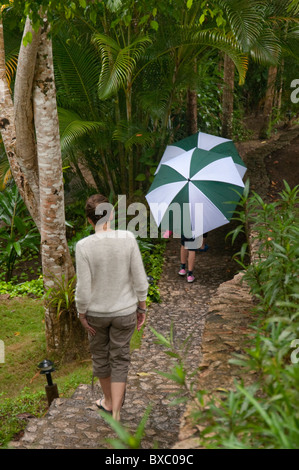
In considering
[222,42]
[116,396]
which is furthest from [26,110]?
[222,42]

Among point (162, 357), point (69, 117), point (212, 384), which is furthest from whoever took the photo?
point (69, 117)

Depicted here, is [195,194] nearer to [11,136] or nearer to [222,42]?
[11,136]

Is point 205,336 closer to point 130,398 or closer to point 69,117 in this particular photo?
point 130,398

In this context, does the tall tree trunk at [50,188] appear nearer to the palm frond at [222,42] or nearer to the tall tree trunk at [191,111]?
the palm frond at [222,42]

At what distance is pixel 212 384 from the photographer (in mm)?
3537

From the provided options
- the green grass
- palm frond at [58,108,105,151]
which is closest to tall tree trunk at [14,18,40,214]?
the green grass

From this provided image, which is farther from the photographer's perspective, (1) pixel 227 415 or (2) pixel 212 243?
(2) pixel 212 243

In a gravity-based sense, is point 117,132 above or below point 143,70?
below

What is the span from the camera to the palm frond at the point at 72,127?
794 centimetres

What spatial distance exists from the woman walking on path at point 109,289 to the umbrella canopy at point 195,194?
3.38m

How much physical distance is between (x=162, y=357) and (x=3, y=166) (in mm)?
4910

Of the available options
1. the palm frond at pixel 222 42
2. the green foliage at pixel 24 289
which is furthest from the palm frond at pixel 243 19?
the green foliage at pixel 24 289

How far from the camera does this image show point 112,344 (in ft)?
12.5

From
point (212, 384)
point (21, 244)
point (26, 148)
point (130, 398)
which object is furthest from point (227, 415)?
point (21, 244)
